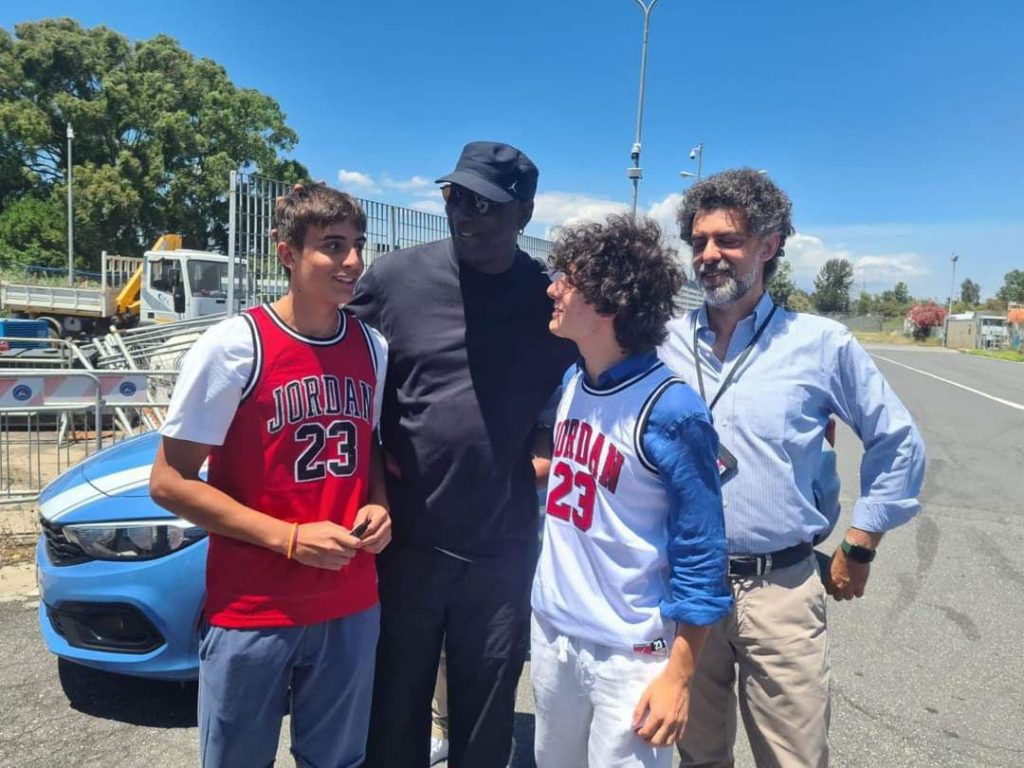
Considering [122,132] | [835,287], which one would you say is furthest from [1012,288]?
[122,132]

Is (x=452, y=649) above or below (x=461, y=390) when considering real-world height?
below

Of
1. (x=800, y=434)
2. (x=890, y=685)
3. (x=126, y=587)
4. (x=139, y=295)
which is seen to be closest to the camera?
(x=800, y=434)

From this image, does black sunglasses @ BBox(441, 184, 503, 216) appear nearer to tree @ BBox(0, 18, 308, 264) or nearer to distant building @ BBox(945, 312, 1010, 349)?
tree @ BBox(0, 18, 308, 264)

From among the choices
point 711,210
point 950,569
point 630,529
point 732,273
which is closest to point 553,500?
point 630,529

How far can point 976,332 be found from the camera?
2328 inches

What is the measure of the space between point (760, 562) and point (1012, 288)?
110291 millimetres

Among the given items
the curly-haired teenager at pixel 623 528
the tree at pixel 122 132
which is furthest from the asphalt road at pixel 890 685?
the tree at pixel 122 132

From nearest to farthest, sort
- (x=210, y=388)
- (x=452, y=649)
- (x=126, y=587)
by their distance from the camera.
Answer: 1. (x=210, y=388)
2. (x=452, y=649)
3. (x=126, y=587)

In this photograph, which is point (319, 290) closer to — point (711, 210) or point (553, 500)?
point (553, 500)

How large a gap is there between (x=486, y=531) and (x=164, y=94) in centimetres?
4093

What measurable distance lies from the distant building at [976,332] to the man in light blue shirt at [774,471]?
2498 inches

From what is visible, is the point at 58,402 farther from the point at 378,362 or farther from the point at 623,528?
the point at 623,528

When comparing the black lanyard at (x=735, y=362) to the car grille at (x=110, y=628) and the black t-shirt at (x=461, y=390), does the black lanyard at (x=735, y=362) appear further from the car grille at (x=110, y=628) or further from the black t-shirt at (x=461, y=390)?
the car grille at (x=110, y=628)

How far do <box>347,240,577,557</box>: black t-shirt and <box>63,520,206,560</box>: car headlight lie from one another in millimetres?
1257
